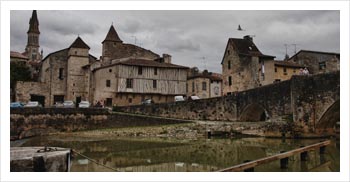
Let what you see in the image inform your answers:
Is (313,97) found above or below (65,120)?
above

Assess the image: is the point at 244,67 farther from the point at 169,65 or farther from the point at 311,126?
the point at 311,126

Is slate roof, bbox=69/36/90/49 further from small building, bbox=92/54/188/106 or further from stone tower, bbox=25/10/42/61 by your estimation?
stone tower, bbox=25/10/42/61

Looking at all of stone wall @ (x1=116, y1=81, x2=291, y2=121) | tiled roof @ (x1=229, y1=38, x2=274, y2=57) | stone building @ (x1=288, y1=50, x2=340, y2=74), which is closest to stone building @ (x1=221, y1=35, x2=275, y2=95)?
tiled roof @ (x1=229, y1=38, x2=274, y2=57)

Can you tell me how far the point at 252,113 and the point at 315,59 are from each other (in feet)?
50.6

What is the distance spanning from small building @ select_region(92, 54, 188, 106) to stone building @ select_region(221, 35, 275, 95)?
484cm

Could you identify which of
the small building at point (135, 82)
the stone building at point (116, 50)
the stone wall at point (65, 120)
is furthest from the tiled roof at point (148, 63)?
the stone wall at point (65, 120)

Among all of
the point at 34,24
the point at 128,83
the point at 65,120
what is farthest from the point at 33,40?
the point at 65,120

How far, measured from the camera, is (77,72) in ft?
126

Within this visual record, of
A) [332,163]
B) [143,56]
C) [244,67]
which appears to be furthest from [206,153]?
[143,56]

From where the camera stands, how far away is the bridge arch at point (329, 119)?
17.6 meters

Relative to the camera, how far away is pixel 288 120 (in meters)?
19.4

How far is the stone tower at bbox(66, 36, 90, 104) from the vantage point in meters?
38.1

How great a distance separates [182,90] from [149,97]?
11.6 feet

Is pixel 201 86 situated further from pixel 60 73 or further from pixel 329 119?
pixel 329 119
